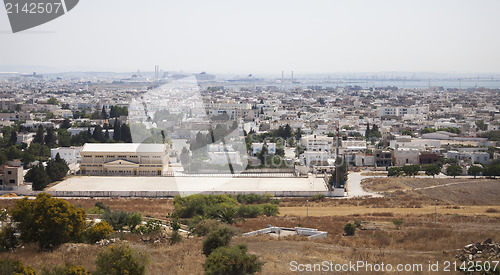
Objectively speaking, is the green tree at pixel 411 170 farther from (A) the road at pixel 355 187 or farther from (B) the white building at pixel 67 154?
(B) the white building at pixel 67 154

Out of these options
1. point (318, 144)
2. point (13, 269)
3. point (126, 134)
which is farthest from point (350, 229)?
point (126, 134)

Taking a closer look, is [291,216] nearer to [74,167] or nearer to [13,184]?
[13,184]

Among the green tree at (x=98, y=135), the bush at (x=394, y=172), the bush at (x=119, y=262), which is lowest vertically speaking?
the bush at (x=394, y=172)

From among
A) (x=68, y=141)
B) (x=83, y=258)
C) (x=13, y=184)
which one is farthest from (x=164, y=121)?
(x=83, y=258)

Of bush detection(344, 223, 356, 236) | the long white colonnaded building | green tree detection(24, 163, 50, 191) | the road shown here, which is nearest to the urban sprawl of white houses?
the long white colonnaded building

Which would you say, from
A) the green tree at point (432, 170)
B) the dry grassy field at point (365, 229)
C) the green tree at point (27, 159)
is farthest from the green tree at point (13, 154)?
the green tree at point (432, 170)

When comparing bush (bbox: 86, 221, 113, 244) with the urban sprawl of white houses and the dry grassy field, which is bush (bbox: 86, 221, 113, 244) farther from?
the urban sprawl of white houses

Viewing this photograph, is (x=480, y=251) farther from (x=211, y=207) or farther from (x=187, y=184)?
(x=187, y=184)
